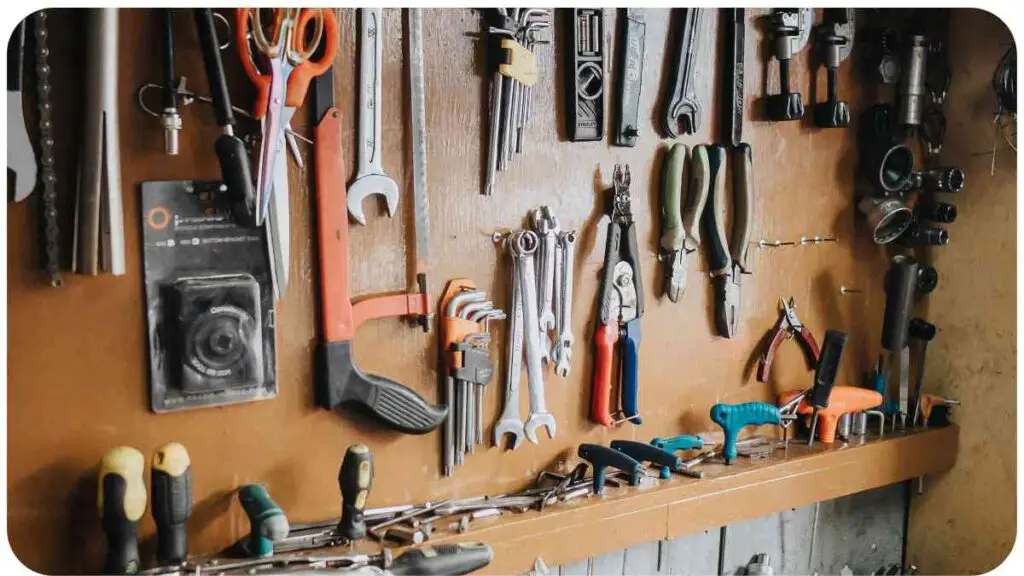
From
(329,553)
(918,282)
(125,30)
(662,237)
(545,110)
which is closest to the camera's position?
(125,30)

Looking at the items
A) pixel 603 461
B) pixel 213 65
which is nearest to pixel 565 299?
pixel 603 461

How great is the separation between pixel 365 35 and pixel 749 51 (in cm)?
86

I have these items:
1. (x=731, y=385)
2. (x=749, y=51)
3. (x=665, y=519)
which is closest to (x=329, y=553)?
(x=665, y=519)

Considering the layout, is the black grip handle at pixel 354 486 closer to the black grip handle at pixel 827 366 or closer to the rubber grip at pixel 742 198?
the rubber grip at pixel 742 198

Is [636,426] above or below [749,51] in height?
below

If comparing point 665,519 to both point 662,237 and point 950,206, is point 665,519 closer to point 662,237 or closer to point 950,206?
point 662,237

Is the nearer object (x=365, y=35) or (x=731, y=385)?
(x=365, y=35)

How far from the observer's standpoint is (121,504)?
1.34m

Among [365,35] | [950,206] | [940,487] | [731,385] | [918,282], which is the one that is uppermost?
[365,35]

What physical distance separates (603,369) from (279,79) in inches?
32.3

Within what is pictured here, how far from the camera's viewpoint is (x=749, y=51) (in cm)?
196

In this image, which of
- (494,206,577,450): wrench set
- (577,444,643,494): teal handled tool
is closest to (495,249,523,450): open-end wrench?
(494,206,577,450): wrench set

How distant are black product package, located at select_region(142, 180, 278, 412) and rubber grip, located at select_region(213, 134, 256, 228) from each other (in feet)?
0.24

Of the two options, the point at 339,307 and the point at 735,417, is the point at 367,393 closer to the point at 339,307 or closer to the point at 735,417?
the point at 339,307
